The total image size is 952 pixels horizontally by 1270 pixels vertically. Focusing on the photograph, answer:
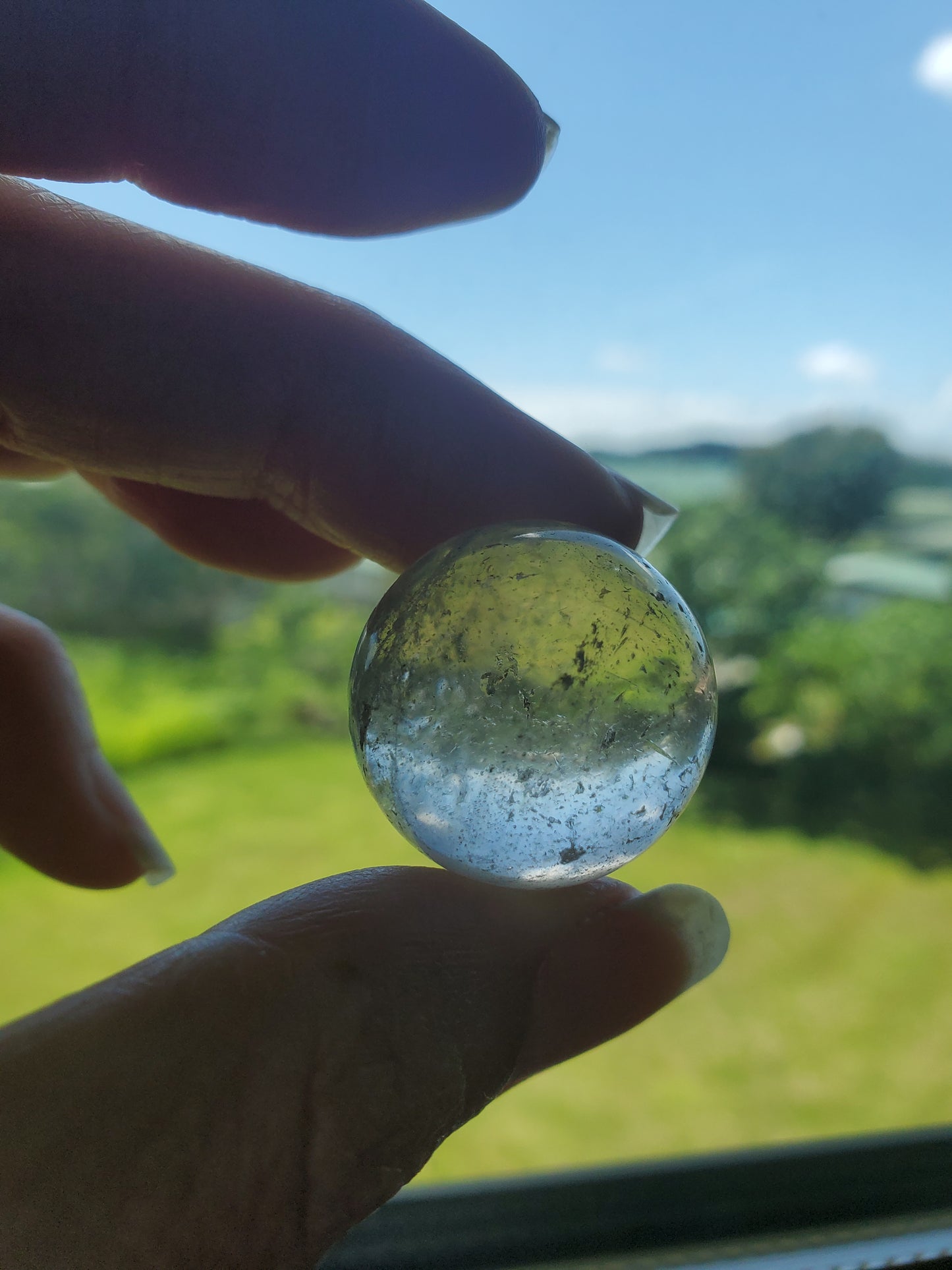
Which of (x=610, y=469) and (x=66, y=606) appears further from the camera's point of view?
(x=66, y=606)

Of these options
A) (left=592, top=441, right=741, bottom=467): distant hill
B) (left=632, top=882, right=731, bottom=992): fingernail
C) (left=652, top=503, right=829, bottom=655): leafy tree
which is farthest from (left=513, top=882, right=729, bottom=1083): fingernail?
(left=652, top=503, right=829, bottom=655): leafy tree

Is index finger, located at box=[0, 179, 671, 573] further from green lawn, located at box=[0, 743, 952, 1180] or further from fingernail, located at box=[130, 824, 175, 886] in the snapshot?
green lawn, located at box=[0, 743, 952, 1180]

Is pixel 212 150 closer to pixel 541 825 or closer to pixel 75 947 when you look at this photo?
pixel 541 825

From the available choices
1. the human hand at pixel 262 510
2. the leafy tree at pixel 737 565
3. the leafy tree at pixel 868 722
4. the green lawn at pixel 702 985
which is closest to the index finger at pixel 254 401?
the human hand at pixel 262 510

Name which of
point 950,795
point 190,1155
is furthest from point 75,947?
point 950,795

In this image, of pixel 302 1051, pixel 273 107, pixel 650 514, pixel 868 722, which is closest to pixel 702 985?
pixel 868 722

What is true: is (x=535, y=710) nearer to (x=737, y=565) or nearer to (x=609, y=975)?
(x=609, y=975)
